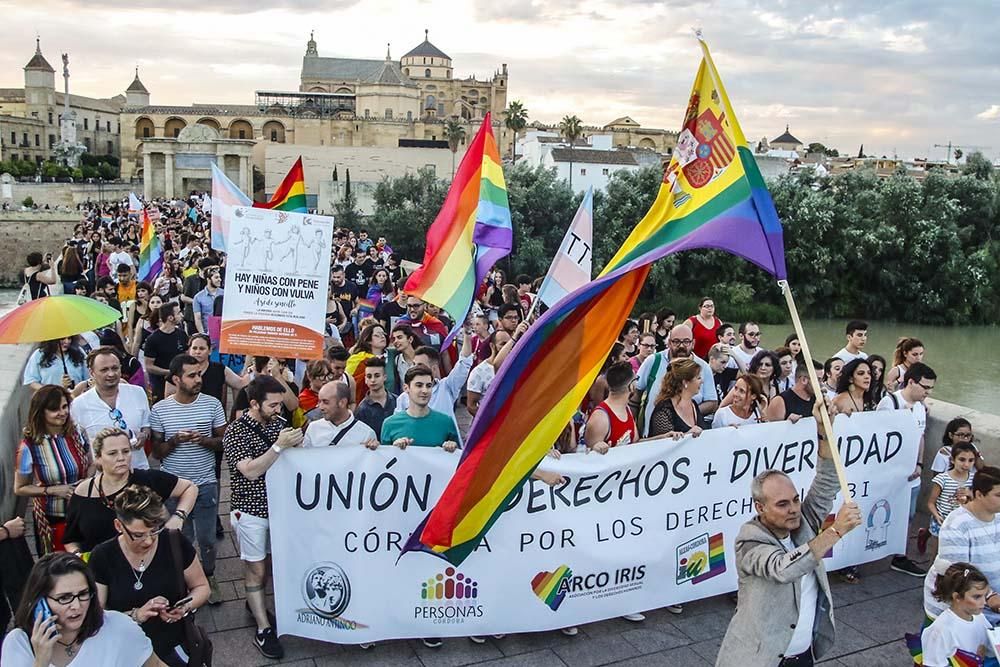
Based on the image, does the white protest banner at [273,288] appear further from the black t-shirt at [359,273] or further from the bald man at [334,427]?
the black t-shirt at [359,273]

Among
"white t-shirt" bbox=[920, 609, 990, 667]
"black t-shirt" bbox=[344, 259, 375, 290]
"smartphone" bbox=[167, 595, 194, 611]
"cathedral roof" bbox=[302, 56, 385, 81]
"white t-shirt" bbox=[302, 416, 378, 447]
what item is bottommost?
"white t-shirt" bbox=[920, 609, 990, 667]

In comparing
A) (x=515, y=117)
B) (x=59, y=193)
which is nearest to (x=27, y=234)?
(x=59, y=193)

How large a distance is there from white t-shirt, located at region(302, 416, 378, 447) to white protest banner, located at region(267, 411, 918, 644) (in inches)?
9.4

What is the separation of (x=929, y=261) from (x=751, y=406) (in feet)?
109

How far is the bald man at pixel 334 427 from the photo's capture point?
17.0ft

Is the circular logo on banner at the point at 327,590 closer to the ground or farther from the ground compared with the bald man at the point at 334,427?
closer to the ground

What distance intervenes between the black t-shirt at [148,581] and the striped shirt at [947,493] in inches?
177

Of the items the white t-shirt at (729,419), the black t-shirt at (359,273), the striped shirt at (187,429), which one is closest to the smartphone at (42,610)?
the striped shirt at (187,429)

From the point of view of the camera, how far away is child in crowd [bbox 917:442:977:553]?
5469 mm

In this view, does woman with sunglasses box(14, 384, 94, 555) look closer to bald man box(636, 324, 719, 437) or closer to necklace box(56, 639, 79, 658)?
necklace box(56, 639, 79, 658)

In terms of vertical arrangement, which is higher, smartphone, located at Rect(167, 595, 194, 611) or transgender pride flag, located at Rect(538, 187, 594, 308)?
transgender pride flag, located at Rect(538, 187, 594, 308)

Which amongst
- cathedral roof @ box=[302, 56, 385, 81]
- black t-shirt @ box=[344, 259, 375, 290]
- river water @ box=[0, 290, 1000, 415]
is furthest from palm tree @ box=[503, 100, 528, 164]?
black t-shirt @ box=[344, 259, 375, 290]

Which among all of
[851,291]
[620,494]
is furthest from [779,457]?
[851,291]

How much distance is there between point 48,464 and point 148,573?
1416mm
